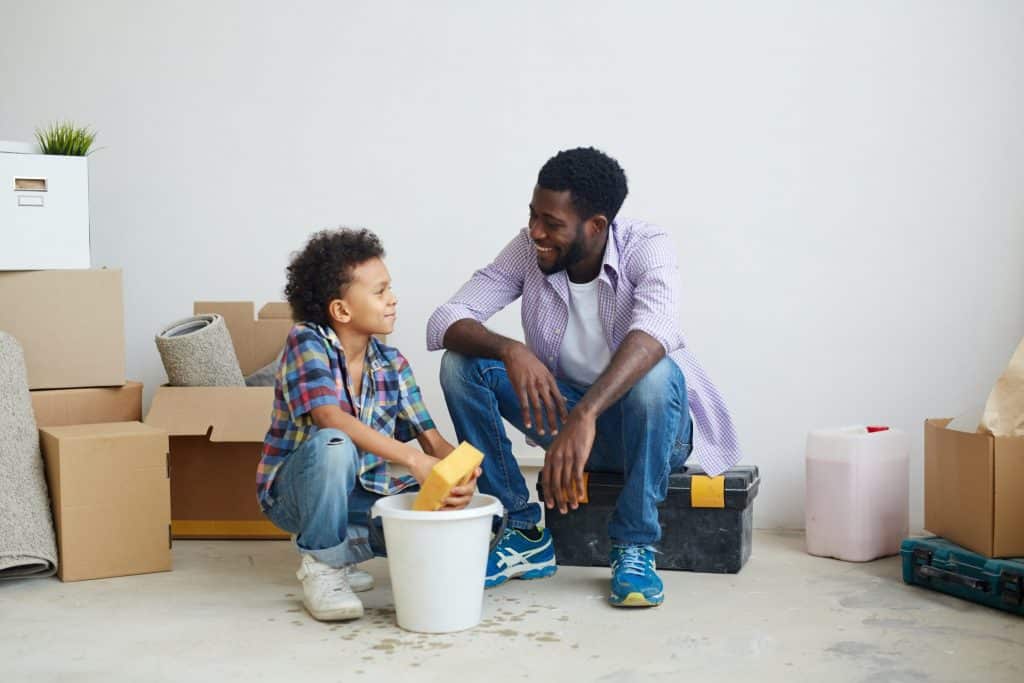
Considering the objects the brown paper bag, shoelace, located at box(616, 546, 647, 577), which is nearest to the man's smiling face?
shoelace, located at box(616, 546, 647, 577)

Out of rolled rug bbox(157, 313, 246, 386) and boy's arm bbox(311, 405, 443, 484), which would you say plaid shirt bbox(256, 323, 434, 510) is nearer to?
boy's arm bbox(311, 405, 443, 484)

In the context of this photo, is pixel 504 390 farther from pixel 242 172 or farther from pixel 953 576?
pixel 242 172

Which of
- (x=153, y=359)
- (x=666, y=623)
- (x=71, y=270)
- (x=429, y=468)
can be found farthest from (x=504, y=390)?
(x=153, y=359)

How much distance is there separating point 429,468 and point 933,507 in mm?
1088

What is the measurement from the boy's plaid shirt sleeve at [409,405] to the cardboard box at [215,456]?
0.56 metres

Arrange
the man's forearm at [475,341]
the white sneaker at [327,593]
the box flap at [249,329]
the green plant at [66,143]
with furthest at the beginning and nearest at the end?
1. the box flap at [249,329]
2. the green plant at [66,143]
3. the man's forearm at [475,341]
4. the white sneaker at [327,593]

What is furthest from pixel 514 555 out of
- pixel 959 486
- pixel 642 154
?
pixel 642 154

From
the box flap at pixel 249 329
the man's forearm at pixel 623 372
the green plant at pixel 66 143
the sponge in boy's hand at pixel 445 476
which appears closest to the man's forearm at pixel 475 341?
the man's forearm at pixel 623 372

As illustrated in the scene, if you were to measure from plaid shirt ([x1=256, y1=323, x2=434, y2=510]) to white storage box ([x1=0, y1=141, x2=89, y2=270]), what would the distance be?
2.64ft

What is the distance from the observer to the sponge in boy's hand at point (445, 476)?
1.87m

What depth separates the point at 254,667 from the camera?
1.76 metres

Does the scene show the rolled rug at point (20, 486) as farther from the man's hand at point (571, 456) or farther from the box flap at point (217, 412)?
the man's hand at point (571, 456)

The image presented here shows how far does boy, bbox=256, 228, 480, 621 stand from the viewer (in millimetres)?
2033

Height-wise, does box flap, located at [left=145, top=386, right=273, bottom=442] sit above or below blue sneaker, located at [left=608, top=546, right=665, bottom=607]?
above
